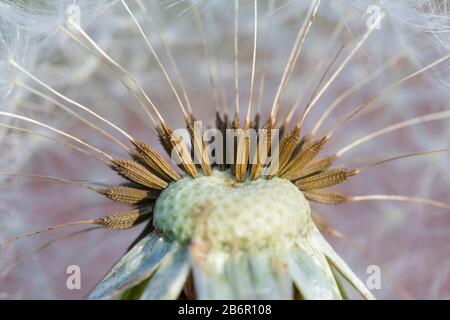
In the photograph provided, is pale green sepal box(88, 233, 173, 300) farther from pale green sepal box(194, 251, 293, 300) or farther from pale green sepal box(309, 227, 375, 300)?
pale green sepal box(309, 227, 375, 300)

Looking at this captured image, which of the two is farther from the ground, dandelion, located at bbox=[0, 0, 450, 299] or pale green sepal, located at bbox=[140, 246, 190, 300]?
dandelion, located at bbox=[0, 0, 450, 299]

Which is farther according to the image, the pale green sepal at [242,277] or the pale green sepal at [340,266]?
the pale green sepal at [340,266]

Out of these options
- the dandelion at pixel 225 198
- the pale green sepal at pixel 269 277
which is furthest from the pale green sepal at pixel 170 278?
the pale green sepal at pixel 269 277

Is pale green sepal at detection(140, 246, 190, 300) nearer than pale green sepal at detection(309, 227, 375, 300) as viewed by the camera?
Yes

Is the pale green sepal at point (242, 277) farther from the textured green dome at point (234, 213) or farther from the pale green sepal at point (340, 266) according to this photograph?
the pale green sepal at point (340, 266)

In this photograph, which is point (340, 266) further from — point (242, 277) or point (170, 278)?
point (170, 278)

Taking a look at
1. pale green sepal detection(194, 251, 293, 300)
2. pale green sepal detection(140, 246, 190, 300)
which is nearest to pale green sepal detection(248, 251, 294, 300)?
pale green sepal detection(194, 251, 293, 300)
